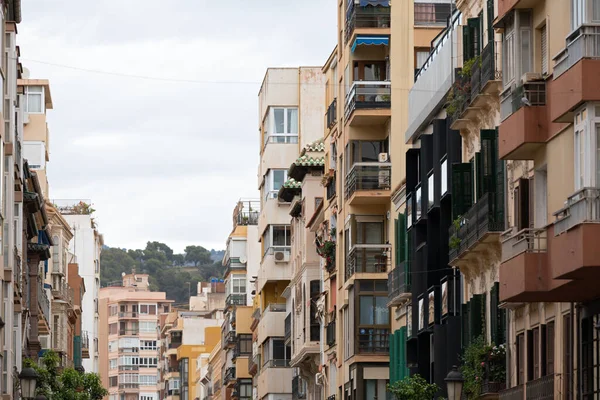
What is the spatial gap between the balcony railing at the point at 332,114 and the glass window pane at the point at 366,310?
9201 millimetres

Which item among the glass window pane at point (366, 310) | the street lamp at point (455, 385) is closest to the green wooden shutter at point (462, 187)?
the street lamp at point (455, 385)

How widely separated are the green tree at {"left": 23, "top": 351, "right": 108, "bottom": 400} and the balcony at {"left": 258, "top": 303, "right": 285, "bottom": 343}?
22505 mm

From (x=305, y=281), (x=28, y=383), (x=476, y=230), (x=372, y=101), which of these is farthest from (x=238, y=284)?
(x=476, y=230)

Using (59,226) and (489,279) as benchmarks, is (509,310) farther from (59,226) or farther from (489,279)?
(59,226)

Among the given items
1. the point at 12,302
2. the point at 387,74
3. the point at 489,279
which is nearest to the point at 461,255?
the point at 489,279

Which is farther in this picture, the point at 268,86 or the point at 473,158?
the point at 268,86

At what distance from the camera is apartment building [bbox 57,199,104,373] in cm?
12812

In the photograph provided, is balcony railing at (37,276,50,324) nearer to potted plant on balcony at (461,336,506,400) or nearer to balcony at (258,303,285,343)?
balcony at (258,303,285,343)

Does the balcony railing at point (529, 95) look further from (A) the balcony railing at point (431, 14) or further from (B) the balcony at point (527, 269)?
(A) the balcony railing at point (431, 14)

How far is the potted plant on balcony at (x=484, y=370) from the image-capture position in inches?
1438

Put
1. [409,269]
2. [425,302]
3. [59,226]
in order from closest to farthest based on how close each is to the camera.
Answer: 1. [425,302]
2. [409,269]
3. [59,226]

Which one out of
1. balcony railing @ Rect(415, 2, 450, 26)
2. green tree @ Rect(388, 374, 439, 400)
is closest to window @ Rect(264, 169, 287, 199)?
balcony railing @ Rect(415, 2, 450, 26)

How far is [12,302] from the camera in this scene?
168 ft

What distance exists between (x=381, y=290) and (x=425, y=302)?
42.9 feet
